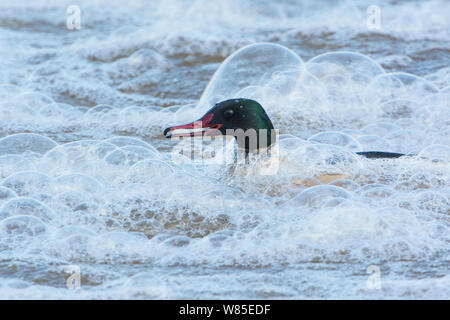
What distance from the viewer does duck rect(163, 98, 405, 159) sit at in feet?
15.6

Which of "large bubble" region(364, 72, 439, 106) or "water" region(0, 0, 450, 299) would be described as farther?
"large bubble" region(364, 72, 439, 106)

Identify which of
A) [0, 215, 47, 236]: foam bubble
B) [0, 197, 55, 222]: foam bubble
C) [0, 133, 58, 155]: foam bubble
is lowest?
[0, 215, 47, 236]: foam bubble

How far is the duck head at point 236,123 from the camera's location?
4.77 m

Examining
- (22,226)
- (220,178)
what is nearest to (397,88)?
(220,178)

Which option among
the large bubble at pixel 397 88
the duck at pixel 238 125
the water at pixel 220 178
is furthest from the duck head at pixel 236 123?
the large bubble at pixel 397 88

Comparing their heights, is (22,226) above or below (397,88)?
below

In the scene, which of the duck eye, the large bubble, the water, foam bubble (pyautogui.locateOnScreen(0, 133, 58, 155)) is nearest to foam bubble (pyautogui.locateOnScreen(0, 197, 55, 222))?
the water

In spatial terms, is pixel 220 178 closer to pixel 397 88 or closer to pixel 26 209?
pixel 26 209

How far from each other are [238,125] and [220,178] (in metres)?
0.38

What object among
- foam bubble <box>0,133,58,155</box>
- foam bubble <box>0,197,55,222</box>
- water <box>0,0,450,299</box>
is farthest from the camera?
foam bubble <box>0,133,58,155</box>

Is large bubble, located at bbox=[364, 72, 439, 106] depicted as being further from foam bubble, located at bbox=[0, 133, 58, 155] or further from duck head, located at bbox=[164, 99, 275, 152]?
foam bubble, located at bbox=[0, 133, 58, 155]

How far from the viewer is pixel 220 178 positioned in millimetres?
4887

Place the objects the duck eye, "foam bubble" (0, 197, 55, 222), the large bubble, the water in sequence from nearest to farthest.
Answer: the water < "foam bubble" (0, 197, 55, 222) < the duck eye < the large bubble

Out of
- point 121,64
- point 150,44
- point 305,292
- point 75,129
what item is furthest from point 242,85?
point 305,292
